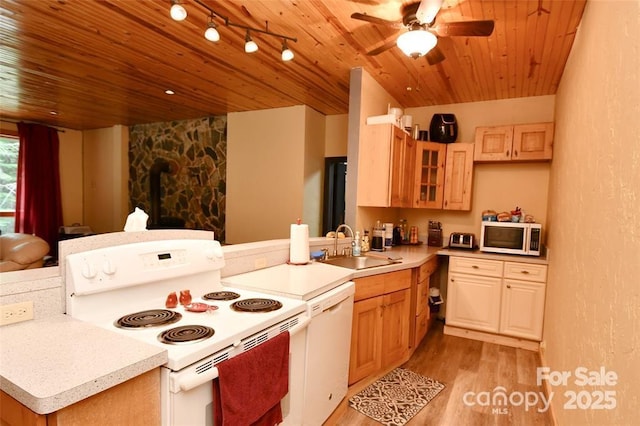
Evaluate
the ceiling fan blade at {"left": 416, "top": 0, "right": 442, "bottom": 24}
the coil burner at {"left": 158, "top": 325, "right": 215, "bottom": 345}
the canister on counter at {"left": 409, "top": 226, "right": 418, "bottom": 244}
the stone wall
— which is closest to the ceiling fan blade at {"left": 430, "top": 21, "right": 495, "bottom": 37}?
the ceiling fan blade at {"left": 416, "top": 0, "right": 442, "bottom": 24}

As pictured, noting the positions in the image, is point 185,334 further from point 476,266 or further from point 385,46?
point 476,266

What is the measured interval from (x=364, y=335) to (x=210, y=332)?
1422mm

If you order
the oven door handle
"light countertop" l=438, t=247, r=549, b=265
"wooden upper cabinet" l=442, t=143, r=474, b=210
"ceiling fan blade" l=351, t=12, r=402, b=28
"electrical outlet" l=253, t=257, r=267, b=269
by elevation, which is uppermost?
"ceiling fan blade" l=351, t=12, r=402, b=28

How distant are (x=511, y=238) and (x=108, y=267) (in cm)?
349

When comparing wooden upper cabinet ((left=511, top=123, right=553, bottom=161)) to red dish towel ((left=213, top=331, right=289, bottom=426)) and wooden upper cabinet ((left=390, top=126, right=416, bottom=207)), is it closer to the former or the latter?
wooden upper cabinet ((left=390, top=126, right=416, bottom=207))

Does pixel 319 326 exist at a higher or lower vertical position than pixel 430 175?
lower

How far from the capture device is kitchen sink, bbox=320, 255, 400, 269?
8.38 ft

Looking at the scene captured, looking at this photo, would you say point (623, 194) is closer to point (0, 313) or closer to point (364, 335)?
point (364, 335)

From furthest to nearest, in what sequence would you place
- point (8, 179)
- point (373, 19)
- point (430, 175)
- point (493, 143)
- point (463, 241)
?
point (8, 179)
point (430, 175)
point (463, 241)
point (493, 143)
point (373, 19)

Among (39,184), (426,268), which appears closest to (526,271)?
(426,268)

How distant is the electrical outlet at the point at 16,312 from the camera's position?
1.16 metres

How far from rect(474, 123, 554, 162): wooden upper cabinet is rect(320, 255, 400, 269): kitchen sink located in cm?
179

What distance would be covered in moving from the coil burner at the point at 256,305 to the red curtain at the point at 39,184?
5789 mm

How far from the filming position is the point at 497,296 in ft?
→ 10.9
